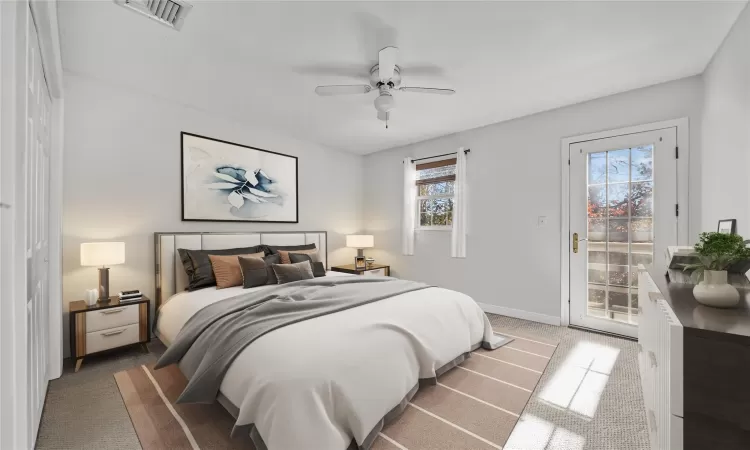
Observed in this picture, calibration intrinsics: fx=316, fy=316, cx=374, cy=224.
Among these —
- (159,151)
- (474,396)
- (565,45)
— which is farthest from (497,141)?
(159,151)

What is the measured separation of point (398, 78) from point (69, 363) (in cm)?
367

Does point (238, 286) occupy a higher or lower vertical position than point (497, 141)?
lower

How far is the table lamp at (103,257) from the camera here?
8.49 ft

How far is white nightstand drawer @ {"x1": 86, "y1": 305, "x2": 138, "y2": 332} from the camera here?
2576 mm

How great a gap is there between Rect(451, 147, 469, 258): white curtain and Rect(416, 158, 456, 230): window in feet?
0.49

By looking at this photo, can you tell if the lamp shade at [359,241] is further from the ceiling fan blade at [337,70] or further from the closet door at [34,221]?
the closet door at [34,221]

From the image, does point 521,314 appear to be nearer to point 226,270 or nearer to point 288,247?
point 288,247

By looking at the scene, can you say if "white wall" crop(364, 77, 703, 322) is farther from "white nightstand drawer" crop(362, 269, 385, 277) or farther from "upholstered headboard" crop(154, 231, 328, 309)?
"upholstered headboard" crop(154, 231, 328, 309)

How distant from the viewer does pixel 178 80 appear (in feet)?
9.51

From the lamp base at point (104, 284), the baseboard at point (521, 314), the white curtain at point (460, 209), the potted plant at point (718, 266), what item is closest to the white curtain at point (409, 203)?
the white curtain at point (460, 209)

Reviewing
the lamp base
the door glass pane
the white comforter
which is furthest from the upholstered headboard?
the door glass pane

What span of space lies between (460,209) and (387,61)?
8.21ft

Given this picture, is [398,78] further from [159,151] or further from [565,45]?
[159,151]

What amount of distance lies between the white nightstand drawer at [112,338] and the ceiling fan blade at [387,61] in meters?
3.04
